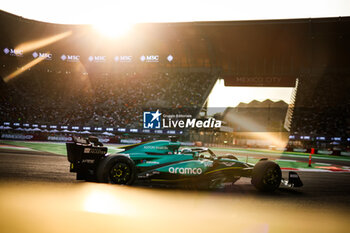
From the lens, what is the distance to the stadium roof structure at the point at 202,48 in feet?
110

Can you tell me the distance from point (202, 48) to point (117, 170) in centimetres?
3264

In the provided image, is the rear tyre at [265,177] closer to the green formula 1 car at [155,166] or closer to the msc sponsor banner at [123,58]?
the green formula 1 car at [155,166]

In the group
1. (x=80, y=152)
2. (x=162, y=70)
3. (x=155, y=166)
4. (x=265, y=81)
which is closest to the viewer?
(x=80, y=152)

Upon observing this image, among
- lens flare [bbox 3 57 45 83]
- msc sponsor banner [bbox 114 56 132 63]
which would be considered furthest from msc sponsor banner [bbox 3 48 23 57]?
msc sponsor banner [bbox 114 56 132 63]

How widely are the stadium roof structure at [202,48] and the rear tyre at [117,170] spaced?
2949 cm

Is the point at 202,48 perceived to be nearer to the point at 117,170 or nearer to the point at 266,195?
the point at 266,195

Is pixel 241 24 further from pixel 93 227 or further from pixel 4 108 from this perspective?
pixel 93 227

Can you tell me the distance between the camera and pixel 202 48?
37.2m

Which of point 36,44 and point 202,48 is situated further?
point 36,44

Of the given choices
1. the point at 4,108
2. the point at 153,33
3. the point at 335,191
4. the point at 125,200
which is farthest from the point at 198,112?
the point at 125,200

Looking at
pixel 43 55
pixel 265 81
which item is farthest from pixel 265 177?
pixel 43 55

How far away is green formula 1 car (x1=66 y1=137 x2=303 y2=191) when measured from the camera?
20.8 ft

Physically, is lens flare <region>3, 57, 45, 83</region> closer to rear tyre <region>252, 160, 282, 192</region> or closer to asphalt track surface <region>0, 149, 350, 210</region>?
asphalt track surface <region>0, 149, 350, 210</region>

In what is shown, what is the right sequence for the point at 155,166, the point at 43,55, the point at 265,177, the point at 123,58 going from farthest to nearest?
the point at 43,55 < the point at 123,58 < the point at 265,177 < the point at 155,166
